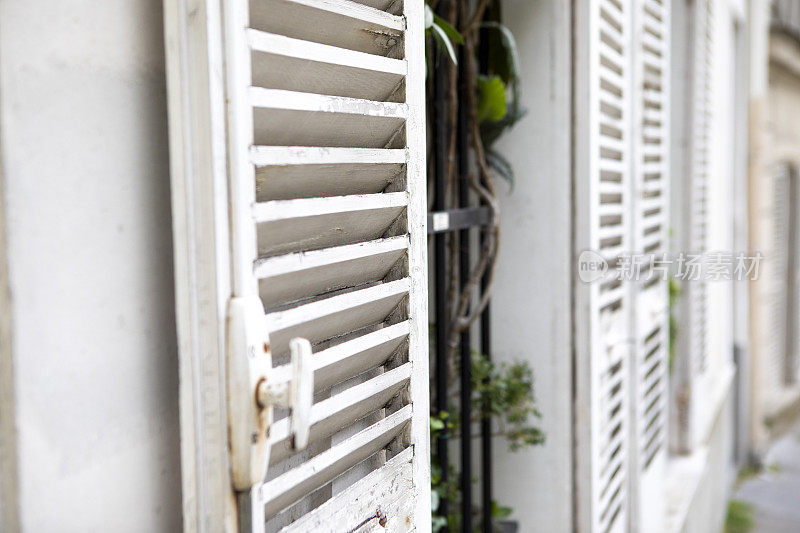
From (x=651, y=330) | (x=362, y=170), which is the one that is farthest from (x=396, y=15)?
(x=651, y=330)

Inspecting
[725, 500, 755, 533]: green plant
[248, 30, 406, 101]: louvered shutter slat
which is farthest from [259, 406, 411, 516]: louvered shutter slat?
[725, 500, 755, 533]: green plant

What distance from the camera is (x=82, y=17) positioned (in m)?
0.75

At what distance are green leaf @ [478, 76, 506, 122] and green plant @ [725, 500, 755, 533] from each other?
12.7 ft

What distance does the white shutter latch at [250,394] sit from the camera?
0.75 meters

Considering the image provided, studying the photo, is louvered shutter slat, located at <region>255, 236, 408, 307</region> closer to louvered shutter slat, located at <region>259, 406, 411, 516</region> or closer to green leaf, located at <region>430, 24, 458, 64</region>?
louvered shutter slat, located at <region>259, 406, 411, 516</region>

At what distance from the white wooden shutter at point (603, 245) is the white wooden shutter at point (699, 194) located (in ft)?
4.78

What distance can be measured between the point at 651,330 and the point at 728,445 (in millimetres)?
3134

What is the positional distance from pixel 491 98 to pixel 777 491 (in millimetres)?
4706

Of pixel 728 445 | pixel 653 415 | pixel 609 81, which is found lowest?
pixel 728 445

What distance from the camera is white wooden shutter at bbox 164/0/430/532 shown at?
786 mm

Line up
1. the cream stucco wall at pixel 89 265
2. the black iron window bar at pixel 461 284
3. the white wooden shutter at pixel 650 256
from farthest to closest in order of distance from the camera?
the white wooden shutter at pixel 650 256, the black iron window bar at pixel 461 284, the cream stucco wall at pixel 89 265

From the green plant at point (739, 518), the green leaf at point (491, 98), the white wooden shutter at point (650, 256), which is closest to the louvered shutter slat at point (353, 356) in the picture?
the green leaf at point (491, 98)

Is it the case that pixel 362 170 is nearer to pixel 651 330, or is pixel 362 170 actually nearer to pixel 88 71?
pixel 88 71

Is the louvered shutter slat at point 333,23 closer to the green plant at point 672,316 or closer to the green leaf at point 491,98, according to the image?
the green leaf at point 491,98
